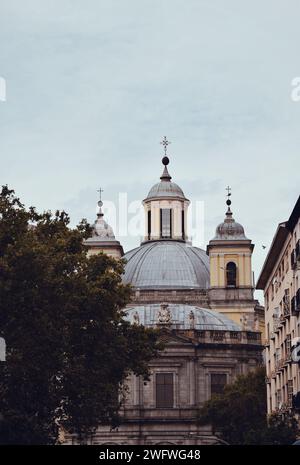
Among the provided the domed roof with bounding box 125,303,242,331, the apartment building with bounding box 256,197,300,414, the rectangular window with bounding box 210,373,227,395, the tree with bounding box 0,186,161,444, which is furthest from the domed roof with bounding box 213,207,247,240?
the tree with bounding box 0,186,161,444

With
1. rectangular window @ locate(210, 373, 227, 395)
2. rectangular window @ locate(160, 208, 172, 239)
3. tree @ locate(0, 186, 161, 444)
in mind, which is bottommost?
tree @ locate(0, 186, 161, 444)

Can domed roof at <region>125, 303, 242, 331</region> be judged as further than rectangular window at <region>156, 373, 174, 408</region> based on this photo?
Yes

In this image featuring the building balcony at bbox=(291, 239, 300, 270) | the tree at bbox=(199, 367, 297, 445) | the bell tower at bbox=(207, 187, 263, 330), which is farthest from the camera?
the bell tower at bbox=(207, 187, 263, 330)

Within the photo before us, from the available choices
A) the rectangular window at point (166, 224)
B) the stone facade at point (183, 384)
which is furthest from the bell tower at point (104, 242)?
the stone facade at point (183, 384)

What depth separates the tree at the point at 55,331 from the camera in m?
59.7

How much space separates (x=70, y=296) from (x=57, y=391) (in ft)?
14.5

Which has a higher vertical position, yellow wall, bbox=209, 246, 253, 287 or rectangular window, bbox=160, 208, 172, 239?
rectangular window, bbox=160, 208, 172, 239

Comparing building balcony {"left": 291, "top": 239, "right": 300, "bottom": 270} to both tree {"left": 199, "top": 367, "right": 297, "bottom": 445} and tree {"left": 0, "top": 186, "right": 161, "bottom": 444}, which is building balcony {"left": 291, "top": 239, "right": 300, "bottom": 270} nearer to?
tree {"left": 0, "top": 186, "right": 161, "bottom": 444}

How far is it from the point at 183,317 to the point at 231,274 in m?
23.0

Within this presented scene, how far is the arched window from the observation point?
481 ft

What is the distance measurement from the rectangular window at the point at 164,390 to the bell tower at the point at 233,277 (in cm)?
2459

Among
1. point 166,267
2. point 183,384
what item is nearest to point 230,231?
point 166,267

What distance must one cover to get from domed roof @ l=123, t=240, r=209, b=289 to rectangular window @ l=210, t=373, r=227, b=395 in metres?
27.9
